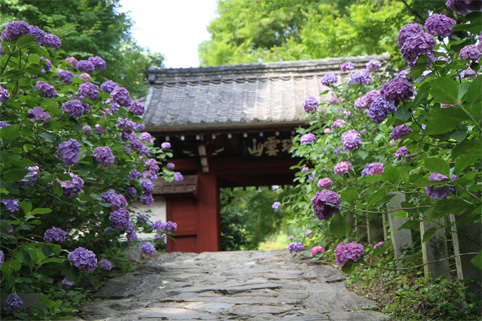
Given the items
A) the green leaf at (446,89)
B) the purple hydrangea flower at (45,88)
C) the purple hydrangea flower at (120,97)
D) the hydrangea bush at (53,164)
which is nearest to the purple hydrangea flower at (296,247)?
the hydrangea bush at (53,164)

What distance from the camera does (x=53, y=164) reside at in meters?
3.43

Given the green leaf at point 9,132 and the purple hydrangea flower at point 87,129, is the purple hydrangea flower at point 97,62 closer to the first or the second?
the purple hydrangea flower at point 87,129

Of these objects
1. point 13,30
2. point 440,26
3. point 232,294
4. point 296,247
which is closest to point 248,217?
point 296,247

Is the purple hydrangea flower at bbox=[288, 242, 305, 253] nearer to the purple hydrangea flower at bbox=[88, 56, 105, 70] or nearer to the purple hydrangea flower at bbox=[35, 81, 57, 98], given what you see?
the purple hydrangea flower at bbox=[88, 56, 105, 70]

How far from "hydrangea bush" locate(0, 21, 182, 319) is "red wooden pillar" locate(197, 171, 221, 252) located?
425 centimetres

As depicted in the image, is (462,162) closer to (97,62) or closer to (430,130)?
(430,130)

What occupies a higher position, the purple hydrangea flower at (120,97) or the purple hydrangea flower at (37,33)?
the purple hydrangea flower at (37,33)

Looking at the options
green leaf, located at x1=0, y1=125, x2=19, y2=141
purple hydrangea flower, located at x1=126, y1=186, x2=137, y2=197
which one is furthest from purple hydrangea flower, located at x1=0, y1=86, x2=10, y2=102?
purple hydrangea flower, located at x1=126, y1=186, x2=137, y2=197

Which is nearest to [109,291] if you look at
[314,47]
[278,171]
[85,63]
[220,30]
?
[85,63]

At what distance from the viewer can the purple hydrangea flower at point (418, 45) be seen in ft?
6.91

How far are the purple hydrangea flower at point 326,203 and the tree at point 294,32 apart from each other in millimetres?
8444

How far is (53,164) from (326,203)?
2.16 m

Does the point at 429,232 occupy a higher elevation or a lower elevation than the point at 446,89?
lower

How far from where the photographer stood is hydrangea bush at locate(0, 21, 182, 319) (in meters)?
2.71
